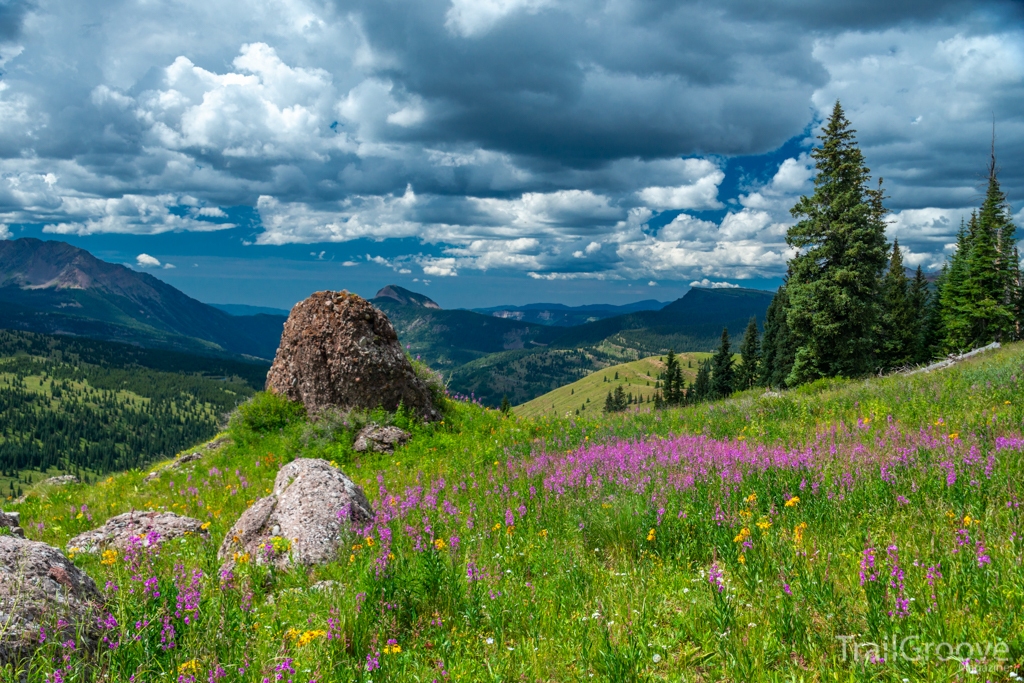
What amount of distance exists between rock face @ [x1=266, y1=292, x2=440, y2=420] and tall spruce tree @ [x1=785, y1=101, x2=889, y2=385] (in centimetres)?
2527

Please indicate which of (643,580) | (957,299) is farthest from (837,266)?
(643,580)

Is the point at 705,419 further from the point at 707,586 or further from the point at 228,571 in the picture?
the point at 228,571

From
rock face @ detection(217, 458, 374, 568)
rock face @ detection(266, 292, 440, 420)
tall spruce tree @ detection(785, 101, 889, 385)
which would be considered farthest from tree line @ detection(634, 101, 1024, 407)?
rock face @ detection(217, 458, 374, 568)

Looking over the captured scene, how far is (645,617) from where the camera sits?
390 centimetres

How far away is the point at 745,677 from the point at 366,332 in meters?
14.0

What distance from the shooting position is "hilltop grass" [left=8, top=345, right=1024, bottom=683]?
10.9ft

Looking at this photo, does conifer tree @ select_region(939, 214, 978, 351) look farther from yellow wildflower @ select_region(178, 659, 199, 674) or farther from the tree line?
yellow wildflower @ select_region(178, 659, 199, 674)

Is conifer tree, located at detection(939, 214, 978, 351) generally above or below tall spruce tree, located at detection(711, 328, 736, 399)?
above

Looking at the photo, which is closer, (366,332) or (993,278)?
(366,332)

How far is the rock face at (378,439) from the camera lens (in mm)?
13203

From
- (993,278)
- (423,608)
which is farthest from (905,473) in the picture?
(993,278)

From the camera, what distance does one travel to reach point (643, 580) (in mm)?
4348

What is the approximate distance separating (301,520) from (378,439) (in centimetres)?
719

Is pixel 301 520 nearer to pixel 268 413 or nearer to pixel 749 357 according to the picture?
pixel 268 413
